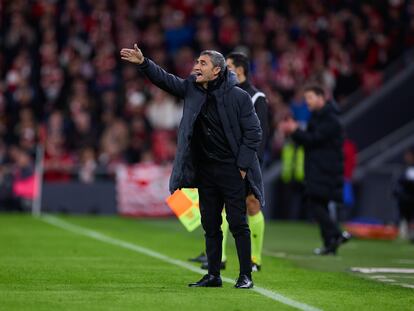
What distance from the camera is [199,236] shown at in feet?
62.4

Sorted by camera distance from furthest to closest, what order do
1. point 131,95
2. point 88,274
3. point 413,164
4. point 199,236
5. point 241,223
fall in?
1. point 131,95
2. point 413,164
3. point 199,236
4. point 88,274
5. point 241,223

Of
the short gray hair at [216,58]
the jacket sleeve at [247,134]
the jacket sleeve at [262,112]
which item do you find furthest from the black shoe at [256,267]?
the short gray hair at [216,58]

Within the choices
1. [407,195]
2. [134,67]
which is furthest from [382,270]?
[134,67]

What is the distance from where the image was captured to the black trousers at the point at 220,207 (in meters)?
10.4

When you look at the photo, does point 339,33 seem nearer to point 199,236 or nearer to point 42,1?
point 42,1

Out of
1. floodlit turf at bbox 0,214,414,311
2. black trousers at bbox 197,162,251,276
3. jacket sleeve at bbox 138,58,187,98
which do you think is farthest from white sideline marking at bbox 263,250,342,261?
jacket sleeve at bbox 138,58,187,98

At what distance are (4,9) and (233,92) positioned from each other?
19145 mm

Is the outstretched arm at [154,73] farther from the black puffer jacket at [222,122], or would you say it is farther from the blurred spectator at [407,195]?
the blurred spectator at [407,195]

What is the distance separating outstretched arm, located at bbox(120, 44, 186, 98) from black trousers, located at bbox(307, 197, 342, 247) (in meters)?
5.75

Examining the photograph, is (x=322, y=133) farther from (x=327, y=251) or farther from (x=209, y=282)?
(x=209, y=282)

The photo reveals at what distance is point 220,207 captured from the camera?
10.6m

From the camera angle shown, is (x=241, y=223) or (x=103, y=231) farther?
(x=103, y=231)

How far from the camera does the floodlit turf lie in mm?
9273

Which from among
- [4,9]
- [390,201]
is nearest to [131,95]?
[4,9]
